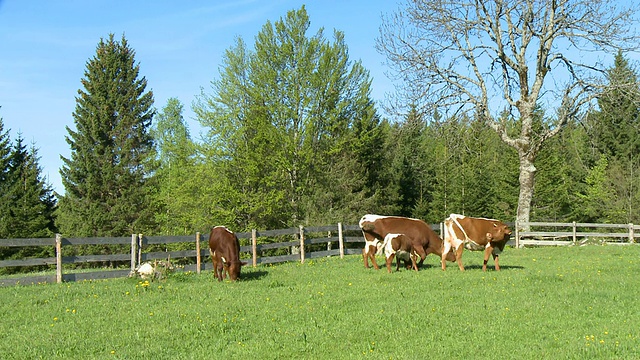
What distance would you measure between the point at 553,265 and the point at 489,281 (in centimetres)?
457

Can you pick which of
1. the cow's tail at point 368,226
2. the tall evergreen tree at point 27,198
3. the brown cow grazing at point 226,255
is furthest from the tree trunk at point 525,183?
the tall evergreen tree at point 27,198

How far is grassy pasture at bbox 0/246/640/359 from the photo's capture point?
6.92 meters

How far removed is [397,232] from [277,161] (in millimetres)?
15919

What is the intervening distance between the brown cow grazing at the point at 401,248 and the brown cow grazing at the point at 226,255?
3.52 meters

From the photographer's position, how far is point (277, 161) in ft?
100

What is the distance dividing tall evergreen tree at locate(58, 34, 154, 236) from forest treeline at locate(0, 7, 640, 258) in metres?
0.08

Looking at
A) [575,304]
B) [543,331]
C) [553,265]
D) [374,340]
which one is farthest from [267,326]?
[553,265]

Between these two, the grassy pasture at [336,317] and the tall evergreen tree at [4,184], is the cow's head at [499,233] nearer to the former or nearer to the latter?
the grassy pasture at [336,317]

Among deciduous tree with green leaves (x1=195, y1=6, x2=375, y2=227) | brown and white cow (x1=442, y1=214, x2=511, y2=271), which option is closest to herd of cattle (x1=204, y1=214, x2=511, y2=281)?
brown and white cow (x1=442, y1=214, x2=511, y2=271)

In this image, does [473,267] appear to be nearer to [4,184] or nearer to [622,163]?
[4,184]

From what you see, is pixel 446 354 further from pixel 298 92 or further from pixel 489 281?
pixel 298 92

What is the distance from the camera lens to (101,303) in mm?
10375

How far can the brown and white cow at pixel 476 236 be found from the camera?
571 inches

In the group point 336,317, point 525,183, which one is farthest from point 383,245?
point 525,183
